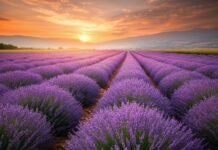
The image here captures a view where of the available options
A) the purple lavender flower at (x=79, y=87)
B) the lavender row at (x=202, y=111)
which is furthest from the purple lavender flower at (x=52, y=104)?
the lavender row at (x=202, y=111)

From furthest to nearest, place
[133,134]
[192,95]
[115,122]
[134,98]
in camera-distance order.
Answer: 1. [192,95]
2. [134,98]
3. [115,122]
4. [133,134]

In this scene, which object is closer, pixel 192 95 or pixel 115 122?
pixel 115 122

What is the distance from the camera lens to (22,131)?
2090mm

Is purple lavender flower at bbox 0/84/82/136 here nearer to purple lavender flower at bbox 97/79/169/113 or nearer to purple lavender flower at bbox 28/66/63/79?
purple lavender flower at bbox 97/79/169/113

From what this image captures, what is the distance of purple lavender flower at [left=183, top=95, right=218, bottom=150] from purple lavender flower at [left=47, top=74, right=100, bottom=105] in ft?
9.81

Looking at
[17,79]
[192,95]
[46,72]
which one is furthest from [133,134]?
[46,72]

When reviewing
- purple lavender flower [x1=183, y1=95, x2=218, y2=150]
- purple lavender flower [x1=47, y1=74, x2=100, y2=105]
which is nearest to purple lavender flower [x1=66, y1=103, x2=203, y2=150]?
purple lavender flower [x1=183, y1=95, x2=218, y2=150]

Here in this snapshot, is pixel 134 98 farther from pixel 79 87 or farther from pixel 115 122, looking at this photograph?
pixel 79 87

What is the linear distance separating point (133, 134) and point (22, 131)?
1.10 meters

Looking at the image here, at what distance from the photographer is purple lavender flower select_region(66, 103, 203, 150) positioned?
164 centimetres

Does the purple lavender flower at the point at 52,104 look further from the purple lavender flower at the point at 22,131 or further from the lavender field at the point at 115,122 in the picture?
Result: the purple lavender flower at the point at 22,131

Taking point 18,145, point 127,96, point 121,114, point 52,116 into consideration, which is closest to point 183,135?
point 121,114

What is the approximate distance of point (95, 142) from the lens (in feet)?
5.67

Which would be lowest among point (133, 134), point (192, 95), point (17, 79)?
point (17, 79)
